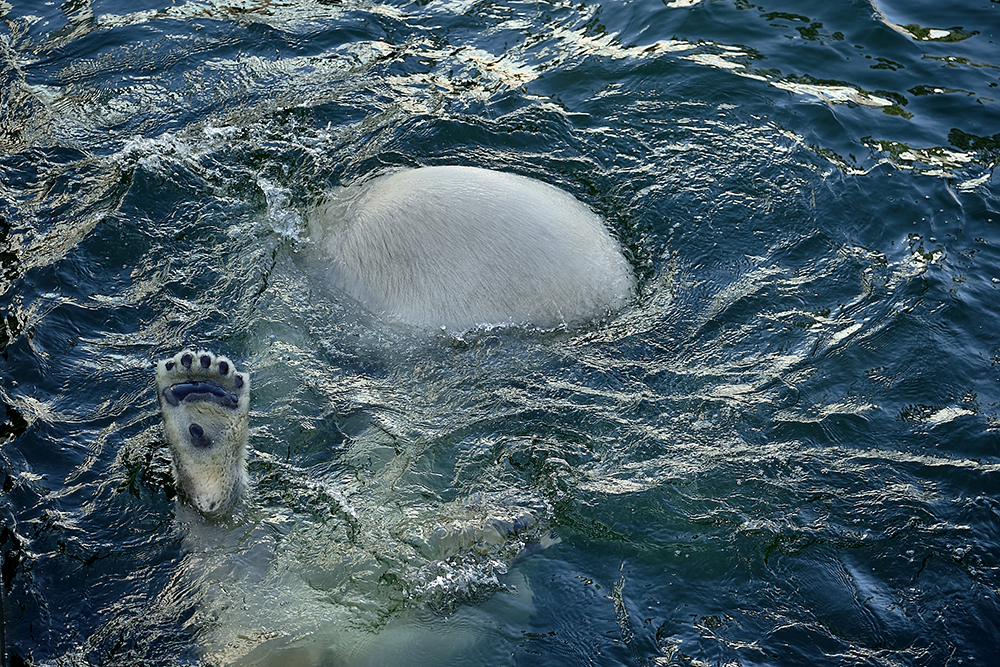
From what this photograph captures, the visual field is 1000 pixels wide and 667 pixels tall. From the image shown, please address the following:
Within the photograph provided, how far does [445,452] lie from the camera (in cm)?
395

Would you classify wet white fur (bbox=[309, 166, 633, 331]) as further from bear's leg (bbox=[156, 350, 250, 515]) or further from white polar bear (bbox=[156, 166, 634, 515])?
bear's leg (bbox=[156, 350, 250, 515])

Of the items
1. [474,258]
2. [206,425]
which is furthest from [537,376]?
[206,425]

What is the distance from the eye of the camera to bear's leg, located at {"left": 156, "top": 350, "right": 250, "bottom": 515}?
347 cm

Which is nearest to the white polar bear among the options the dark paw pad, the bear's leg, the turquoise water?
the turquoise water

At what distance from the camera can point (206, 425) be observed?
3.53 meters

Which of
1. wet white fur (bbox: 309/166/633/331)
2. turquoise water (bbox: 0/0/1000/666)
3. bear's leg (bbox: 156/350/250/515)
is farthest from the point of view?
wet white fur (bbox: 309/166/633/331)

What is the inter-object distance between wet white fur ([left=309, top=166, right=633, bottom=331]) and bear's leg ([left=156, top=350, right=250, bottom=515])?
0.93m

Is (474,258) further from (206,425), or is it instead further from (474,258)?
(206,425)

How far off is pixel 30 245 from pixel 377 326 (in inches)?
94.5

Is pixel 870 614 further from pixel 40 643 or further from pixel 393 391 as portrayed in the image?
pixel 40 643

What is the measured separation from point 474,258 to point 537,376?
676 mm

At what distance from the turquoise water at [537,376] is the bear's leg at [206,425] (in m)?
0.17

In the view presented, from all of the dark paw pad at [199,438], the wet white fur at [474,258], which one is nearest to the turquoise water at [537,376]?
the wet white fur at [474,258]

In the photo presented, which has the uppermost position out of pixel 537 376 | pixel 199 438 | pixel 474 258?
pixel 474 258
